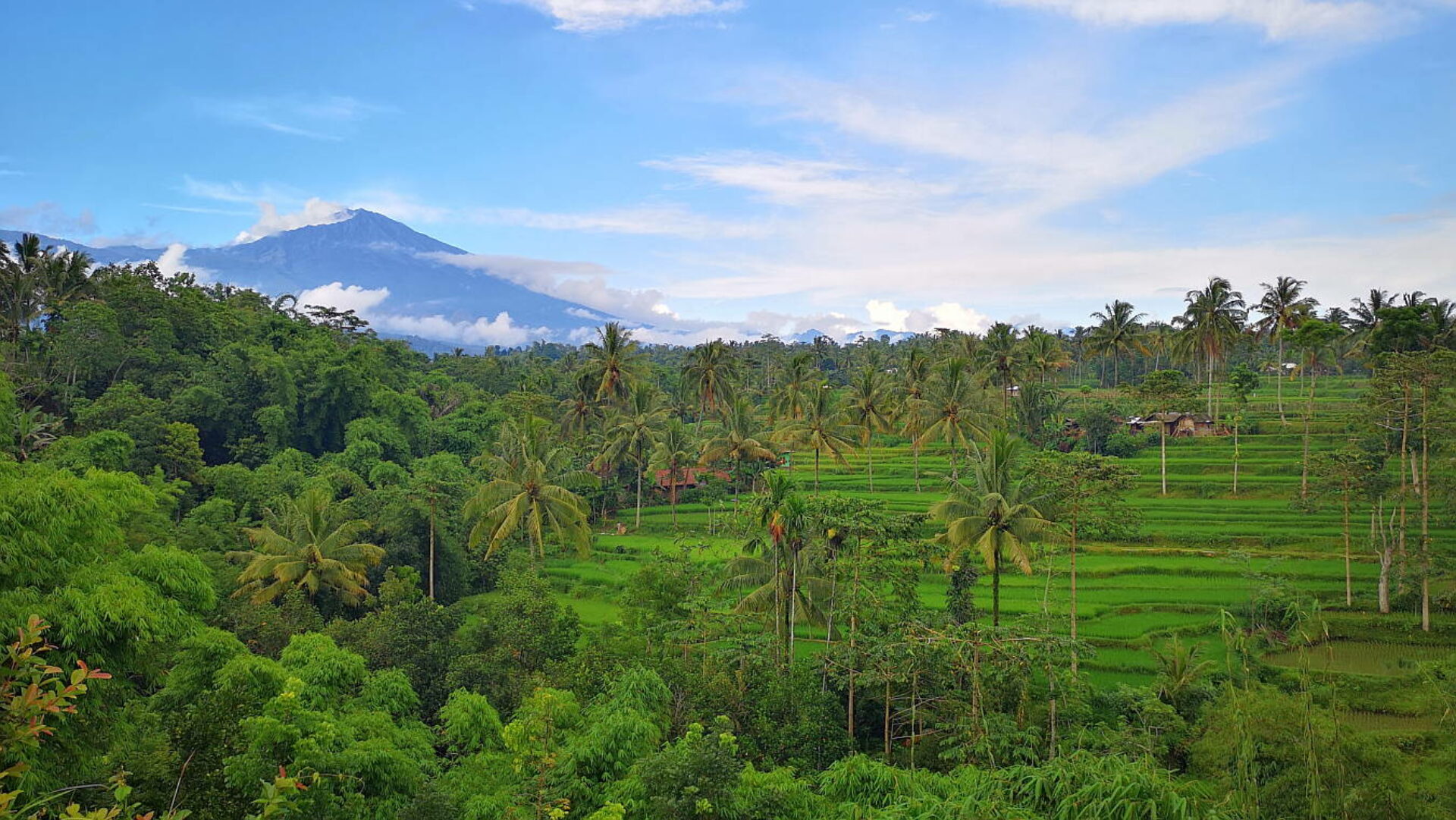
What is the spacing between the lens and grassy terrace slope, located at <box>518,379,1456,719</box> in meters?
24.2

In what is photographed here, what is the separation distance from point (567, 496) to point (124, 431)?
63.5ft

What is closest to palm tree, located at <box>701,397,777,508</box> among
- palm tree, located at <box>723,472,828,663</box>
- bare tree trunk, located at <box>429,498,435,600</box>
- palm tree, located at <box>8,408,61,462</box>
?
bare tree trunk, located at <box>429,498,435,600</box>

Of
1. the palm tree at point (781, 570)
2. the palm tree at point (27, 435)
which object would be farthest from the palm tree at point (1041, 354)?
the palm tree at point (27, 435)

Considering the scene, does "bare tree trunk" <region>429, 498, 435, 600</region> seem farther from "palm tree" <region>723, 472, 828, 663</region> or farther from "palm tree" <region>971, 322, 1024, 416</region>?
"palm tree" <region>971, 322, 1024, 416</region>

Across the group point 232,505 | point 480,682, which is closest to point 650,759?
point 480,682

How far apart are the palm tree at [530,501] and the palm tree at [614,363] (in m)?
12.6

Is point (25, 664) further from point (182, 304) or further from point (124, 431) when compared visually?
point (182, 304)

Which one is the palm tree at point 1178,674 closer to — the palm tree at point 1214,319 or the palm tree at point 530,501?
the palm tree at point 530,501

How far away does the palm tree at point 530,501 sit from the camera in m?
28.8

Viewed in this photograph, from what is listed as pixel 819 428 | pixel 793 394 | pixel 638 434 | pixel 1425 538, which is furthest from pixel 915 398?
pixel 1425 538

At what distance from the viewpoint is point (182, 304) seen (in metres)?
42.2

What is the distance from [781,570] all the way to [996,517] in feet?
19.4

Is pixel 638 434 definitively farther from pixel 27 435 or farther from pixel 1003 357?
pixel 1003 357

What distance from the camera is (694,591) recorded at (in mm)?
22953
